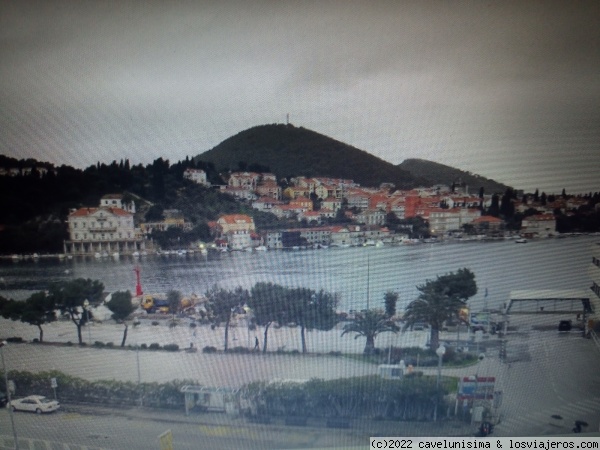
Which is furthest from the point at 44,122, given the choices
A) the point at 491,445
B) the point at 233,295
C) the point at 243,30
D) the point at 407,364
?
the point at 491,445

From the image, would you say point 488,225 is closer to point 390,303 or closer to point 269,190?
point 390,303

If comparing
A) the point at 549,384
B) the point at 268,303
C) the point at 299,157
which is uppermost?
the point at 299,157

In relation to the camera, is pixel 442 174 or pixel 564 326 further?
pixel 564 326

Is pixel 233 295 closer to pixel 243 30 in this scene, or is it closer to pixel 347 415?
pixel 347 415

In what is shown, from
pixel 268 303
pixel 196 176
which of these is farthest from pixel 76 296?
pixel 268 303

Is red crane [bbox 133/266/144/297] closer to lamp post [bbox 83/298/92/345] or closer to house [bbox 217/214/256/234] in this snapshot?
lamp post [bbox 83/298/92/345]

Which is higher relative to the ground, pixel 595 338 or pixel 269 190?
pixel 269 190

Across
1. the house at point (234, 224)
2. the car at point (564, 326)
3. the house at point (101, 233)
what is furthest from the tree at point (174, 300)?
the car at point (564, 326)

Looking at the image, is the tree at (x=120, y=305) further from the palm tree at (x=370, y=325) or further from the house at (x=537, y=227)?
the house at (x=537, y=227)
